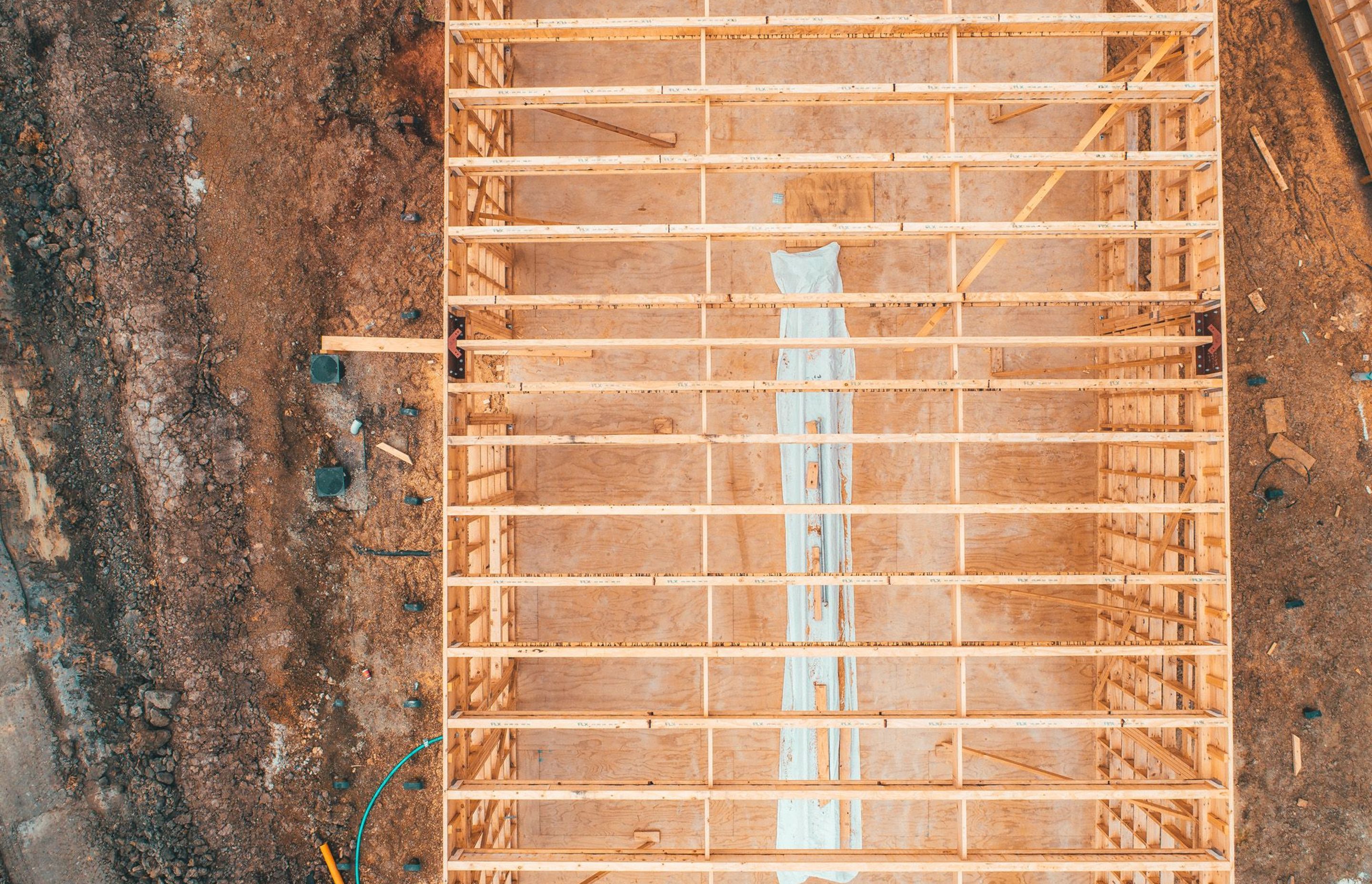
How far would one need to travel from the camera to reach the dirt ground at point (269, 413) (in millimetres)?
6652

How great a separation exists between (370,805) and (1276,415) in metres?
9.57

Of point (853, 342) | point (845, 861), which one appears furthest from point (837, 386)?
point (845, 861)

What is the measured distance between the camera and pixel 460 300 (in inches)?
212

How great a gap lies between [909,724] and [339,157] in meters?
7.21

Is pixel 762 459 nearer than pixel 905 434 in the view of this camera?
No

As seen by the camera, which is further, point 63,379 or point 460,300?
point 63,379

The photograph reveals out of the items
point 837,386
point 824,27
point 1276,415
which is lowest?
point 1276,415

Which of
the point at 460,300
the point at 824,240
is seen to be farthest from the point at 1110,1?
the point at 460,300

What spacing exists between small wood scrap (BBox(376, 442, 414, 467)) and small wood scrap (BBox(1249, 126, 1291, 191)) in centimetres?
877

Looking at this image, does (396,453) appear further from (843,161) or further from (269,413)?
(843,161)

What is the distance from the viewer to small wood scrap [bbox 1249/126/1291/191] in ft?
22.0

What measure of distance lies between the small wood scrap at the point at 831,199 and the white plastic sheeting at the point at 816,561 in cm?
89

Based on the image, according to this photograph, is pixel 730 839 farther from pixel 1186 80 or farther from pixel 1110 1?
pixel 1110 1

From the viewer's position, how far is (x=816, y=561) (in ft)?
20.9
